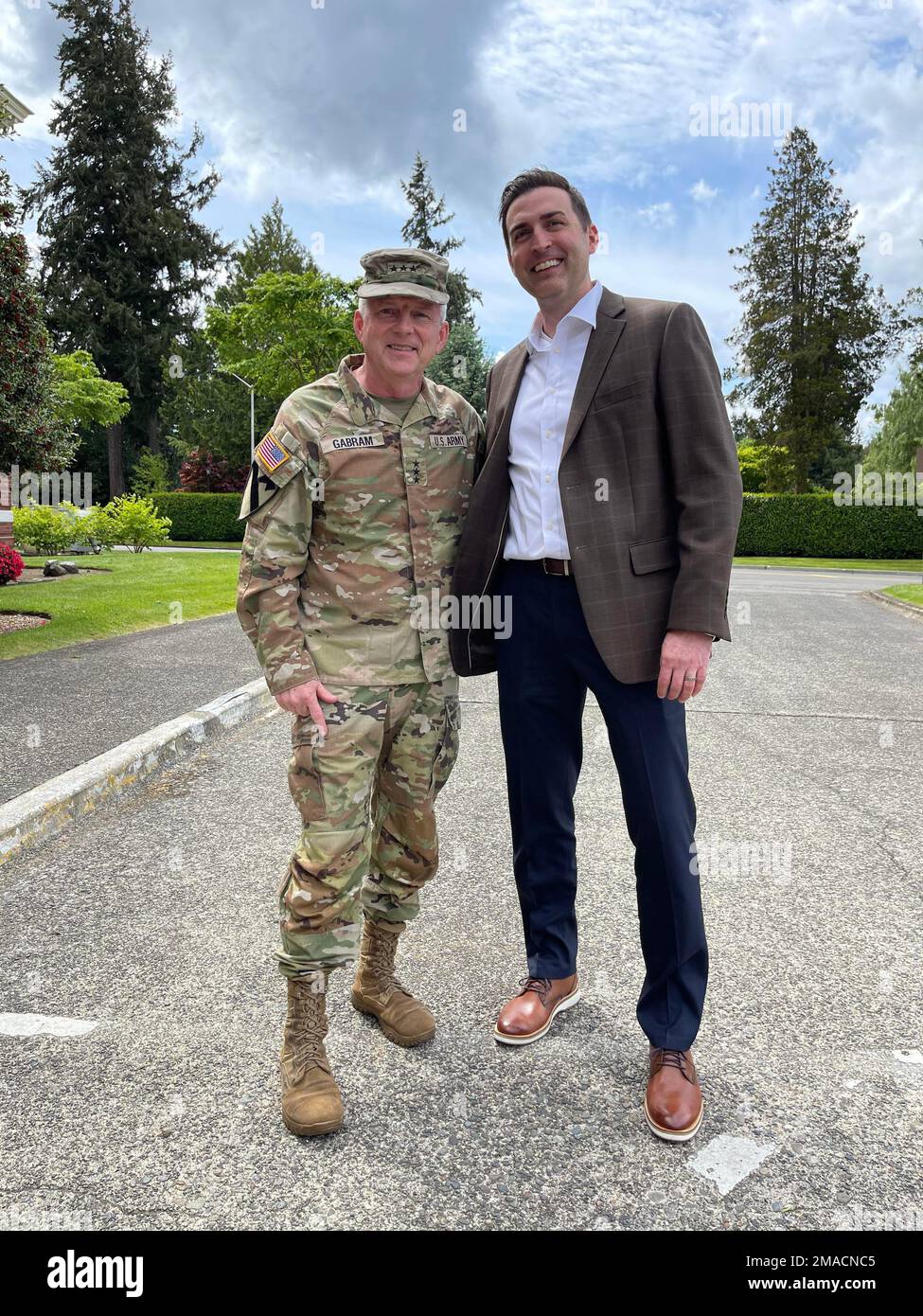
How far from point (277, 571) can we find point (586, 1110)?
1.61 m

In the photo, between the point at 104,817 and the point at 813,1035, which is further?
the point at 104,817

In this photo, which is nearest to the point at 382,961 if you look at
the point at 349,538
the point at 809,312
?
the point at 349,538

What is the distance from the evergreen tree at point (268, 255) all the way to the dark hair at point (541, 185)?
5786cm

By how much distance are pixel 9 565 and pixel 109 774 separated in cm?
1064

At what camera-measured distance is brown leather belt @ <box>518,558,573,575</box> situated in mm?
2532

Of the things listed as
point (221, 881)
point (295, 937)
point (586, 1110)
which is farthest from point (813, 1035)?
point (221, 881)

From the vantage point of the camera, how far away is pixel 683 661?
236cm

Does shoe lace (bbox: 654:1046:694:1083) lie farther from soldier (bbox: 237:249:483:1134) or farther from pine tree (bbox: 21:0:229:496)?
pine tree (bbox: 21:0:229:496)

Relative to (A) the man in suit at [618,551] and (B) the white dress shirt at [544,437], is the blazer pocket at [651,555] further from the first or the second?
(B) the white dress shirt at [544,437]

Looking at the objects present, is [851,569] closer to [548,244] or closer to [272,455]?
[548,244]

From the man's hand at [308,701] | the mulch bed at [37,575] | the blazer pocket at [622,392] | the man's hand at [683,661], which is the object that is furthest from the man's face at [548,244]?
the mulch bed at [37,575]

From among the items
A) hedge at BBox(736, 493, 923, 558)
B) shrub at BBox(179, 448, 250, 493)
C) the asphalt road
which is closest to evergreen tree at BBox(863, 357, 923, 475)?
hedge at BBox(736, 493, 923, 558)
